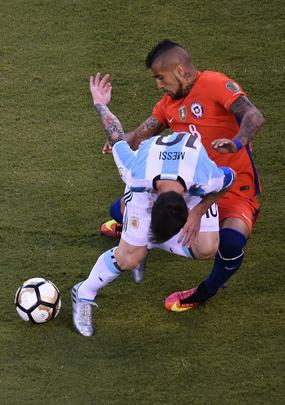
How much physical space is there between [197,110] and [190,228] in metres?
0.97

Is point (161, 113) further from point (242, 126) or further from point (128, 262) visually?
point (128, 262)

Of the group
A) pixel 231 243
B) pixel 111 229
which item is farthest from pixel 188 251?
pixel 111 229

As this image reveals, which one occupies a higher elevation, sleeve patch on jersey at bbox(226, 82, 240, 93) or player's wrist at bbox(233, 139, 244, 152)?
sleeve patch on jersey at bbox(226, 82, 240, 93)

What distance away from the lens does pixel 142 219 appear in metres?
5.36

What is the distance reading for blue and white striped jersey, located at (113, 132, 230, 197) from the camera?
17.0 feet

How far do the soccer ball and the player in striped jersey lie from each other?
5.9 inches

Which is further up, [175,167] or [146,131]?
[175,167]

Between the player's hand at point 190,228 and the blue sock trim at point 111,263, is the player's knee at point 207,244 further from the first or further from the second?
the blue sock trim at point 111,263

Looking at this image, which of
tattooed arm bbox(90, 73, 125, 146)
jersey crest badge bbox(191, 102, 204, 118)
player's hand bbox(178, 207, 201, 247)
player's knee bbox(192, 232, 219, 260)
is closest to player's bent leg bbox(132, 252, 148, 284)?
player's knee bbox(192, 232, 219, 260)

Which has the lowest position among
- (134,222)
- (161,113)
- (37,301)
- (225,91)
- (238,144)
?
(37,301)

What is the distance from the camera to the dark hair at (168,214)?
4.89m

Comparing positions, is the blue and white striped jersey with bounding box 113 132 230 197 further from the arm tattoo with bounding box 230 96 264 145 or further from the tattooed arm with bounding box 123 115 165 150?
the tattooed arm with bounding box 123 115 165 150

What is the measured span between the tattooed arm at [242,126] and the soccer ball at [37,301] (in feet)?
4.78

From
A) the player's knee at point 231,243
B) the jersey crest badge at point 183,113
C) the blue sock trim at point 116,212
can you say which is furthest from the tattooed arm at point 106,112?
the player's knee at point 231,243
